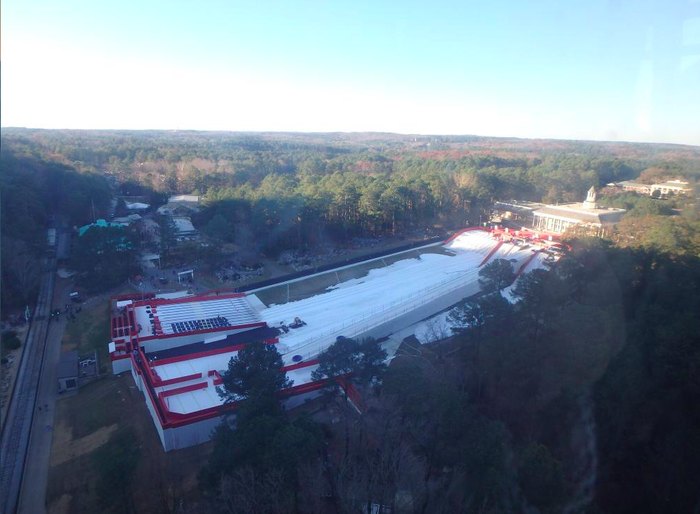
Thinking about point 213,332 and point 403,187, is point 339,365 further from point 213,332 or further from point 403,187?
point 403,187

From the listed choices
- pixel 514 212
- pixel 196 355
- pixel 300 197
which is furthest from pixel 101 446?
pixel 514 212

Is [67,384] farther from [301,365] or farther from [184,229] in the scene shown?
[184,229]

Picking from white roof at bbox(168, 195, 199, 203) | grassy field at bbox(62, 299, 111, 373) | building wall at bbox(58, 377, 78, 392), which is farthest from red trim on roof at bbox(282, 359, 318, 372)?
white roof at bbox(168, 195, 199, 203)

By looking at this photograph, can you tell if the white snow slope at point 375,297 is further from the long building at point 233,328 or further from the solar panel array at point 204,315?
the solar panel array at point 204,315

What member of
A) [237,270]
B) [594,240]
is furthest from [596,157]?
[237,270]

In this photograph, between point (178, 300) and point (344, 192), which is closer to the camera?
point (178, 300)

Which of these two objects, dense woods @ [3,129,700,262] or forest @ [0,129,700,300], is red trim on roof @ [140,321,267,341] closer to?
forest @ [0,129,700,300]

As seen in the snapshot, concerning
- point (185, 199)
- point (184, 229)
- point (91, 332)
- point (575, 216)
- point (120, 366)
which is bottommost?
point (91, 332)
